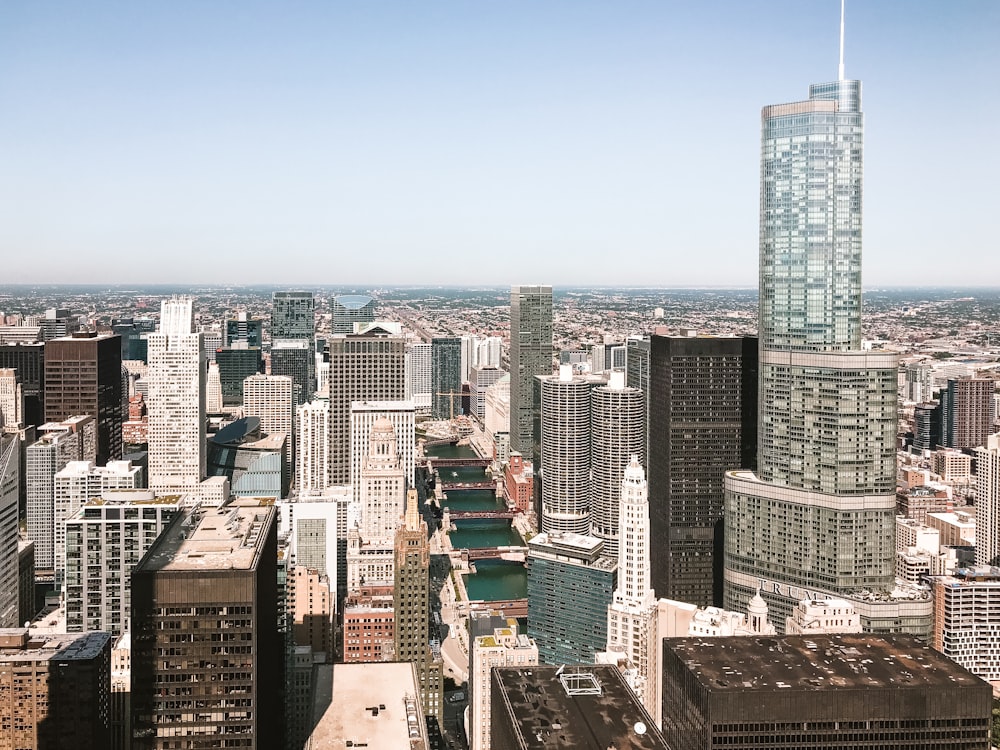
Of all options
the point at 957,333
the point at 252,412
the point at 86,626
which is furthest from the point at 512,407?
the point at 86,626

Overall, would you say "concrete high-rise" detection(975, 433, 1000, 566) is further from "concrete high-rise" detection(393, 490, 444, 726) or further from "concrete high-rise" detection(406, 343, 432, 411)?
"concrete high-rise" detection(406, 343, 432, 411)

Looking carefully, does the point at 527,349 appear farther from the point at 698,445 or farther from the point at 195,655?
the point at 195,655

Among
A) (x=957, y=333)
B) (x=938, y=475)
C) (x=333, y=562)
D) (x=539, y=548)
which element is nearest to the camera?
(x=539, y=548)

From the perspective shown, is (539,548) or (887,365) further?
(539,548)

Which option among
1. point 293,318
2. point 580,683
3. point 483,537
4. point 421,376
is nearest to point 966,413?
point 483,537

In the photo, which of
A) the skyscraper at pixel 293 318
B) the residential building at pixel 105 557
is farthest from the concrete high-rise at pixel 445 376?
the residential building at pixel 105 557

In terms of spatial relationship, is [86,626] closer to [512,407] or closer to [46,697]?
Answer: [46,697]
